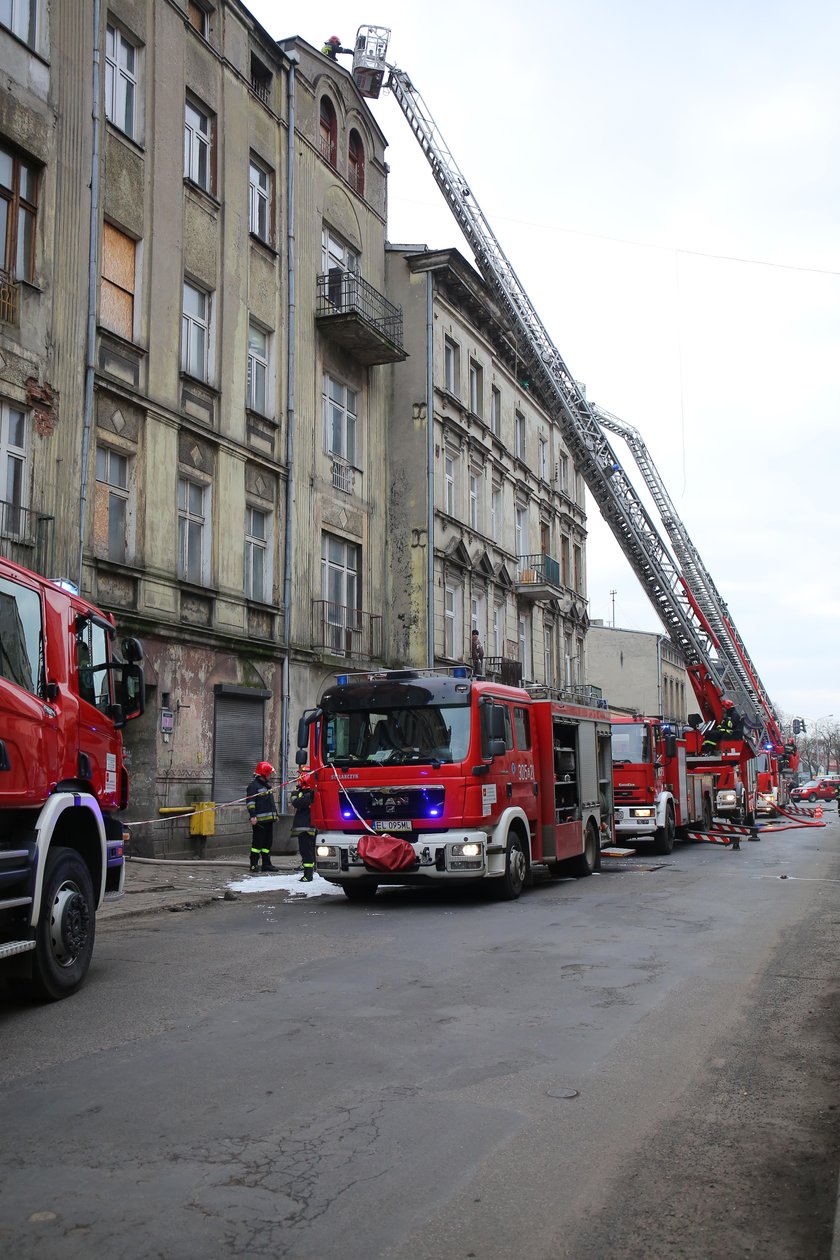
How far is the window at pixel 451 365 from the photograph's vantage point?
32875 mm

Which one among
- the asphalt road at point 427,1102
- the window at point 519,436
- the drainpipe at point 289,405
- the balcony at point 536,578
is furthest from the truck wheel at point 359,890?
the window at point 519,436

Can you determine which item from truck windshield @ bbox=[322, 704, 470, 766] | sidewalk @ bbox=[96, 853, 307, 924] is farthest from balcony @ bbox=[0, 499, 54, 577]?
truck windshield @ bbox=[322, 704, 470, 766]

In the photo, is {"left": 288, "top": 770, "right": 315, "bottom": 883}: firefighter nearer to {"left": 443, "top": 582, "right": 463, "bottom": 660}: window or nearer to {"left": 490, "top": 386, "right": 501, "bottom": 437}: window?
{"left": 443, "top": 582, "right": 463, "bottom": 660}: window

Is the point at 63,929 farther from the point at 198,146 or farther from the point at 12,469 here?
the point at 198,146

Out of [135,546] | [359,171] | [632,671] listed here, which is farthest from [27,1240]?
[632,671]

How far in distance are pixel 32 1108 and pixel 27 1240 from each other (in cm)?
157

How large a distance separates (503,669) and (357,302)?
38.5 ft

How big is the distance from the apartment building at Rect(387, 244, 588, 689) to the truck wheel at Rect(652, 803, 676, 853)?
314 inches

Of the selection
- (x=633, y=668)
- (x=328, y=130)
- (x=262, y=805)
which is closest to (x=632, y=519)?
(x=328, y=130)

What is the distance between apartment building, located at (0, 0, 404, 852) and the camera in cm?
1789

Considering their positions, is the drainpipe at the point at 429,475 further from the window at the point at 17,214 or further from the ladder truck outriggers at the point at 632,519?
the window at the point at 17,214

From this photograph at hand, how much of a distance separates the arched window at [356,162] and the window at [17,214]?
12887 mm

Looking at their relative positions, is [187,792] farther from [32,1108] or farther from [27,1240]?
[27,1240]

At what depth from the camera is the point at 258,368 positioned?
24469mm
